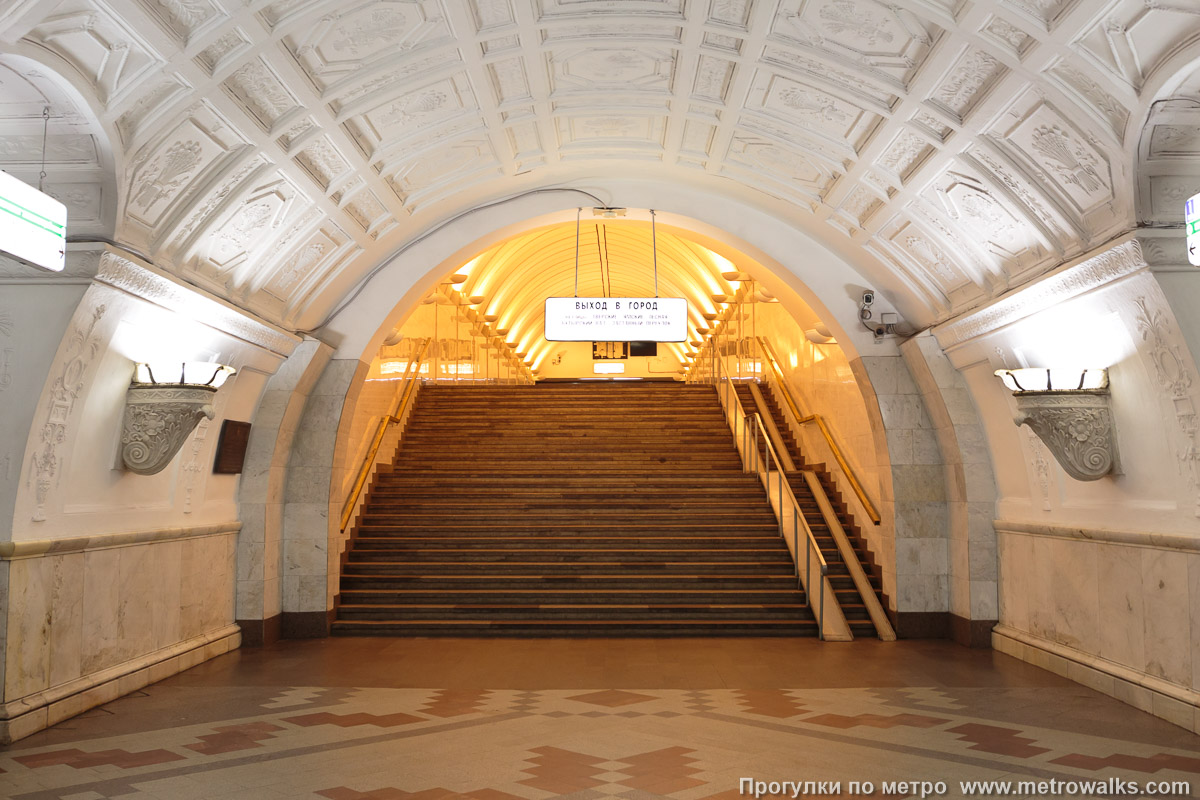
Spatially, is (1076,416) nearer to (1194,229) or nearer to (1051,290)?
(1051,290)

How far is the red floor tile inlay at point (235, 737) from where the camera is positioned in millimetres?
5477

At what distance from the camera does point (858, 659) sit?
339 inches

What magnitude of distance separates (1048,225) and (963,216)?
0.89 m

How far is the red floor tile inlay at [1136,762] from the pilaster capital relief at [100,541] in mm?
6053

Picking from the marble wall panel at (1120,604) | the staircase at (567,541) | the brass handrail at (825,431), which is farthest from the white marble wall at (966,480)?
the marble wall panel at (1120,604)

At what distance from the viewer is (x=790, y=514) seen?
472 inches

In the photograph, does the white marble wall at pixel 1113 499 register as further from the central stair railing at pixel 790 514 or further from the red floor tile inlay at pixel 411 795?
the red floor tile inlay at pixel 411 795

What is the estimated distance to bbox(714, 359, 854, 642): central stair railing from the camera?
986cm

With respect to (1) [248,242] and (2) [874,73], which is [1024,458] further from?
(1) [248,242]

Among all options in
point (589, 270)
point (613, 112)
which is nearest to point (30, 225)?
point (613, 112)

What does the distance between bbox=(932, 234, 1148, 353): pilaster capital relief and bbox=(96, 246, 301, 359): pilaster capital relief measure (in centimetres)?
612

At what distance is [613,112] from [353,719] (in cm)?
508

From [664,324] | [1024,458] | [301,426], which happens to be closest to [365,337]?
[301,426]

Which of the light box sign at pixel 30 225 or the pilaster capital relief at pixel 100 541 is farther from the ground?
the light box sign at pixel 30 225
